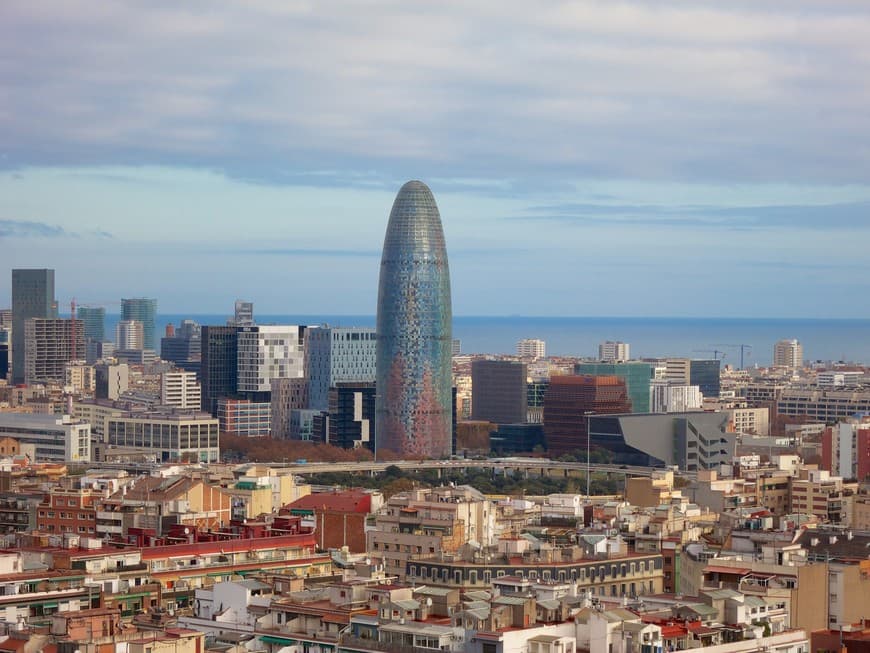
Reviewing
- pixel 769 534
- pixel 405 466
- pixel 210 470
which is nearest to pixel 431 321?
pixel 405 466

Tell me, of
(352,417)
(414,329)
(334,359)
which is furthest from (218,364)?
(414,329)

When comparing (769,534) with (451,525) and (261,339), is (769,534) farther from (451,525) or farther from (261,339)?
(261,339)

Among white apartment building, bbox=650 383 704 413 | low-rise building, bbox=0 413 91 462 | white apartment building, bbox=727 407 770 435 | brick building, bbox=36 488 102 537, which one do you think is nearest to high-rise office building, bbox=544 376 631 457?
white apartment building, bbox=727 407 770 435

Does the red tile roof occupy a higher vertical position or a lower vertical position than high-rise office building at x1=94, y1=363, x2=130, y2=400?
lower

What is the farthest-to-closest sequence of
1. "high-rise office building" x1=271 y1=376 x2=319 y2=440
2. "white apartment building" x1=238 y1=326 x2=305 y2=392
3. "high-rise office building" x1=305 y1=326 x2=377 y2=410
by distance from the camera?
1. "white apartment building" x1=238 y1=326 x2=305 y2=392
2. "high-rise office building" x1=305 y1=326 x2=377 y2=410
3. "high-rise office building" x1=271 y1=376 x2=319 y2=440

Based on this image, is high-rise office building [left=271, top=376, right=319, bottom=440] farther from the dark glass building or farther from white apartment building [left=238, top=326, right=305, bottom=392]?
the dark glass building
